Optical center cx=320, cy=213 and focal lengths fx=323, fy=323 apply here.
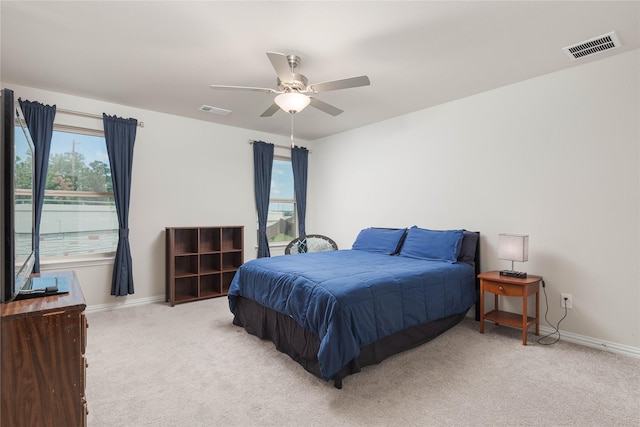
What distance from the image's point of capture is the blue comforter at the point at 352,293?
2193 millimetres

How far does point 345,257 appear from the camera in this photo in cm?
369

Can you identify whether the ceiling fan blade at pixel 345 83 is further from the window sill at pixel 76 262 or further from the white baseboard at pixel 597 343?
the window sill at pixel 76 262

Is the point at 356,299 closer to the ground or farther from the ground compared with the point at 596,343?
farther from the ground

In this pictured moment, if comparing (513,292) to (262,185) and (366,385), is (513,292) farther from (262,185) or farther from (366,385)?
(262,185)

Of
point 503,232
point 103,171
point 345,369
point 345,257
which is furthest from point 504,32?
point 103,171

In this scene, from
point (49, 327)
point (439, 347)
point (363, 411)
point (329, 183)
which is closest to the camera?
point (49, 327)

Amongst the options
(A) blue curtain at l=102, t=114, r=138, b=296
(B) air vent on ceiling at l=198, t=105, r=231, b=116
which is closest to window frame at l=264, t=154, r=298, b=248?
(B) air vent on ceiling at l=198, t=105, r=231, b=116

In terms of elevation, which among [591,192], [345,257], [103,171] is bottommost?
[345,257]

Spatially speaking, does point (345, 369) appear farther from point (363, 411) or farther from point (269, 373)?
point (269, 373)

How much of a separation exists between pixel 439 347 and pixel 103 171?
4328mm

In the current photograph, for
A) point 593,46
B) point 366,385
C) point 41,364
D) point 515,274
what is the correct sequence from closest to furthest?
1. point 41,364
2. point 366,385
3. point 593,46
4. point 515,274

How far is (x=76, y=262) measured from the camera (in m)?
3.77

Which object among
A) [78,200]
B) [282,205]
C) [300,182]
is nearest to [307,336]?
[78,200]

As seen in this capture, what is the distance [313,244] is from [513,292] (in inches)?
122
